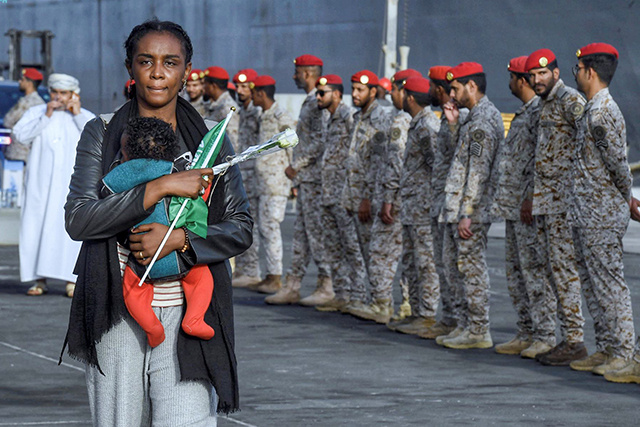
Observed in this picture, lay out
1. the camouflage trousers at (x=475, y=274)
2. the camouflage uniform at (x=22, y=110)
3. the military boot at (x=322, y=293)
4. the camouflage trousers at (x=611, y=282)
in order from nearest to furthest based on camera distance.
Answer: the camouflage trousers at (x=611, y=282)
the camouflage trousers at (x=475, y=274)
the military boot at (x=322, y=293)
the camouflage uniform at (x=22, y=110)

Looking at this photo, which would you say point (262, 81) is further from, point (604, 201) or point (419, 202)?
point (604, 201)

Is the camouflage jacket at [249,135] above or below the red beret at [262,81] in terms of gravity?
below

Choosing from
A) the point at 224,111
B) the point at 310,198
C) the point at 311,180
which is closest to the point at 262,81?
the point at 224,111

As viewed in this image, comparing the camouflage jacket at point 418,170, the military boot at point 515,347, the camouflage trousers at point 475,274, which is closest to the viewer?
the military boot at point 515,347

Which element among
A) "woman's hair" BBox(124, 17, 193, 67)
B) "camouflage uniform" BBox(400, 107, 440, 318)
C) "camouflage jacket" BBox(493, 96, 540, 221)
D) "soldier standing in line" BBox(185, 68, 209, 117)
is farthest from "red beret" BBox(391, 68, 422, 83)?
"woman's hair" BBox(124, 17, 193, 67)

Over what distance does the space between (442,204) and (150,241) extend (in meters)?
5.41

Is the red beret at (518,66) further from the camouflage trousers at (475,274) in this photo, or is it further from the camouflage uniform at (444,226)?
the camouflage trousers at (475,274)

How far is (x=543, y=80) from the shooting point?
24.7ft

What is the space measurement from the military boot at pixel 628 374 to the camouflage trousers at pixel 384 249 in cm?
265

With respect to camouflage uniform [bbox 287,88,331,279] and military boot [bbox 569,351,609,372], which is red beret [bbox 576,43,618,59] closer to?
military boot [bbox 569,351,609,372]

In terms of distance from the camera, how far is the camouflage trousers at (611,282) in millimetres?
7129

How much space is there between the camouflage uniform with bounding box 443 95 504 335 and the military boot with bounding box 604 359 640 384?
4.40ft

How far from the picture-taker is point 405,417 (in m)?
6.09

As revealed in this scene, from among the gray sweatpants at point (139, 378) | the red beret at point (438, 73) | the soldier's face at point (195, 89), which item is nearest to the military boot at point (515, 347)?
the red beret at point (438, 73)
